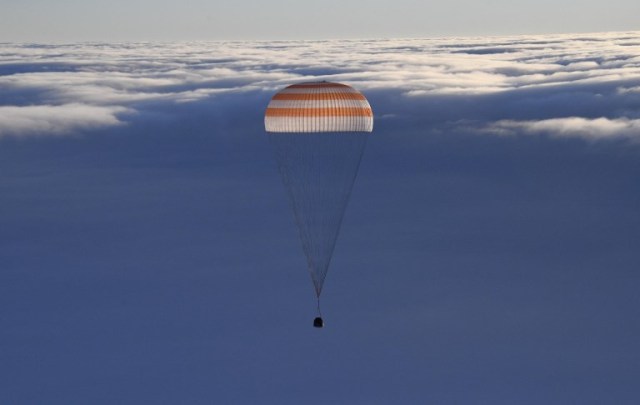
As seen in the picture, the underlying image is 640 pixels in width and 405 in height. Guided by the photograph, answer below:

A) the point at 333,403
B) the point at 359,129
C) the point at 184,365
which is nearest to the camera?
the point at 359,129

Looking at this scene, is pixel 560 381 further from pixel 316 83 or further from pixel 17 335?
pixel 316 83

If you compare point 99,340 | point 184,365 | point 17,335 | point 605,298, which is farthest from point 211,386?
point 605,298

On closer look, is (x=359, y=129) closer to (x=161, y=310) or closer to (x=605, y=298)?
(x=161, y=310)

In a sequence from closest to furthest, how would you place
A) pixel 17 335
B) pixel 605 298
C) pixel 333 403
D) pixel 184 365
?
pixel 333 403
pixel 184 365
pixel 17 335
pixel 605 298

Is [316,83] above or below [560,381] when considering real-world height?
above

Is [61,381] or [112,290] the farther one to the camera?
[112,290]

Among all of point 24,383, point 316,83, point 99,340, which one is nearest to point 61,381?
point 24,383
